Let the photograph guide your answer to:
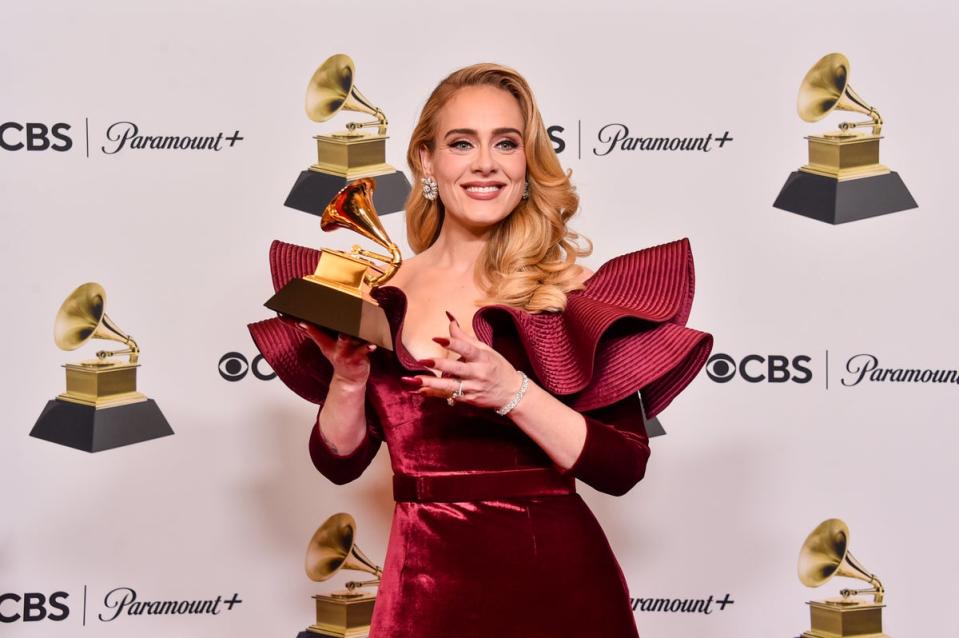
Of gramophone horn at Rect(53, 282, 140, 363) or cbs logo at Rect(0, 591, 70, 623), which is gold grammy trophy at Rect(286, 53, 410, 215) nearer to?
gramophone horn at Rect(53, 282, 140, 363)

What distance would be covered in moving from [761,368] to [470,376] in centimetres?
161

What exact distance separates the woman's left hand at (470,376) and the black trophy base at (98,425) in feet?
5.15

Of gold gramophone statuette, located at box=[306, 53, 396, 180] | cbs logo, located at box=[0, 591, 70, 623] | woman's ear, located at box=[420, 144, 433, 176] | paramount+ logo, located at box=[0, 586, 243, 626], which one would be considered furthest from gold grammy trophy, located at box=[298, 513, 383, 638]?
woman's ear, located at box=[420, 144, 433, 176]

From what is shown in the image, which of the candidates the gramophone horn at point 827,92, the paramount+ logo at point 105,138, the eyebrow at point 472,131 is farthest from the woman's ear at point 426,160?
the gramophone horn at point 827,92

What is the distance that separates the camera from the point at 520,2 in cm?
329

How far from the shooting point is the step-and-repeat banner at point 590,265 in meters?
3.27

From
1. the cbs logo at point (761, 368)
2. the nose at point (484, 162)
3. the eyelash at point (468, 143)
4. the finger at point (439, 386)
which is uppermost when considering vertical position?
the eyelash at point (468, 143)

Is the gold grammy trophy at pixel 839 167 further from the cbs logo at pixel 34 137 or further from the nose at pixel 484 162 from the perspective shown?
the cbs logo at pixel 34 137

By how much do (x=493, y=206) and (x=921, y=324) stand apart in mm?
1549

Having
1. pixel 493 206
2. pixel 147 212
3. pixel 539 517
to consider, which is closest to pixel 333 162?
pixel 147 212

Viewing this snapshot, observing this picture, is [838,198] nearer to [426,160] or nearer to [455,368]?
[426,160]

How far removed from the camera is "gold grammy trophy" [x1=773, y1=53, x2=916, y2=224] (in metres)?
3.31

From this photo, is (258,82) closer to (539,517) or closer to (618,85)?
(618,85)

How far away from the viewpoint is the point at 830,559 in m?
3.31
